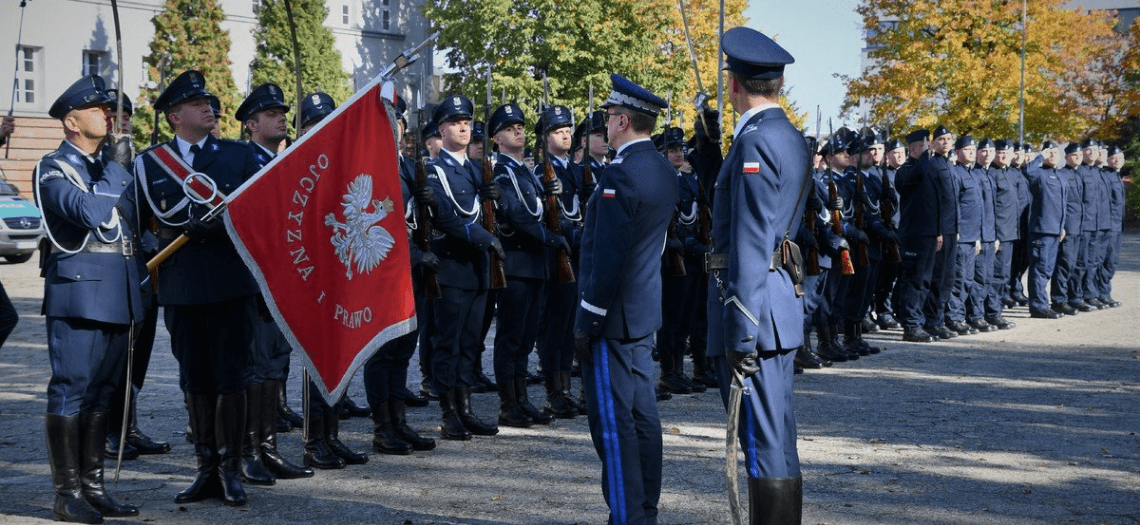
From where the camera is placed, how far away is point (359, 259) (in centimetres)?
650

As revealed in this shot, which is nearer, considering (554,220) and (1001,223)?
(554,220)

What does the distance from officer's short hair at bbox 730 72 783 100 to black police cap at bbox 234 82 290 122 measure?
337 centimetres

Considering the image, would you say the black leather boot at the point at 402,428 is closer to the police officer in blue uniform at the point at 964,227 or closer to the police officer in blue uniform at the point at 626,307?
the police officer in blue uniform at the point at 626,307

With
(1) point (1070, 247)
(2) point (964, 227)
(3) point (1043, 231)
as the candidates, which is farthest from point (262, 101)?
(1) point (1070, 247)

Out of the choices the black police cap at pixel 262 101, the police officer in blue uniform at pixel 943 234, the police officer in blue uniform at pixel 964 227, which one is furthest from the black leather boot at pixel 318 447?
the police officer in blue uniform at pixel 964 227

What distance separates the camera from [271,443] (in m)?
7.32

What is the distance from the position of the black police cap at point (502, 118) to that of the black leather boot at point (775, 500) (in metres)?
4.30

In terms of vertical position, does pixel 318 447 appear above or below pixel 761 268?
below

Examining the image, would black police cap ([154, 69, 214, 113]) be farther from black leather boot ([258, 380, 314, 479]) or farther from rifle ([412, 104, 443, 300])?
black leather boot ([258, 380, 314, 479])

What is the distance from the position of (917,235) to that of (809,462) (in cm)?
722

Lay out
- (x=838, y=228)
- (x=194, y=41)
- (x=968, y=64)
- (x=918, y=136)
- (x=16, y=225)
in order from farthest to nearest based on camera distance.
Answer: (x=194, y=41) < (x=968, y=64) < (x=16, y=225) < (x=918, y=136) < (x=838, y=228)

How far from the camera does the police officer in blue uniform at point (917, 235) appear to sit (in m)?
14.1

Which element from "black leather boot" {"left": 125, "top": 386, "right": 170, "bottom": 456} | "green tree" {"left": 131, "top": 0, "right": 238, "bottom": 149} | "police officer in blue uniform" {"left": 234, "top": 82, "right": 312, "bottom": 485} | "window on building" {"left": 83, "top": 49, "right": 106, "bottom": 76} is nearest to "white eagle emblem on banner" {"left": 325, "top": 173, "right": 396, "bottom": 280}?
"police officer in blue uniform" {"left": 234, "top": 82, "right": 312, "bottom": 485}

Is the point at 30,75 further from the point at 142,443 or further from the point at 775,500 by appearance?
the point at 775,500
